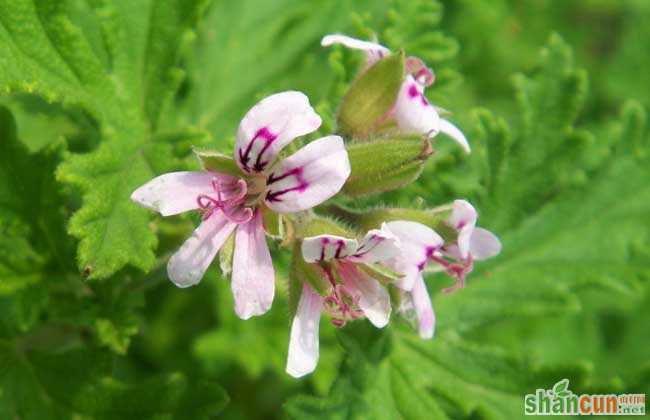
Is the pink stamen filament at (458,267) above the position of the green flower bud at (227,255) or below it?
below

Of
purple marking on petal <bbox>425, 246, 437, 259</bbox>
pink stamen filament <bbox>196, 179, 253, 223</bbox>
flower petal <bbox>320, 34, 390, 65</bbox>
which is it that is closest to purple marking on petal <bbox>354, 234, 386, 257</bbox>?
purple marking on petal <bbox>425, 246, 437, 259</bbox>

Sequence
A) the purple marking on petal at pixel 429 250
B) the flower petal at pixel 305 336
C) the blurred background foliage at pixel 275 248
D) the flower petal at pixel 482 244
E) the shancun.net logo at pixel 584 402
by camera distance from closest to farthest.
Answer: the flower petal at pixel 305 336, the purple marking on petal at pixel 429 250, the flower petal at pixel 482 244, the blurred background foliage at pixel 275 248, the shancun.net logo at pixel 584 402

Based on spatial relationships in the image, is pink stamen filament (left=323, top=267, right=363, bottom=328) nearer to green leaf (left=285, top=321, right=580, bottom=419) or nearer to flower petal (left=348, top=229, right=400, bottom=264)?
flower petal (left=348, top=229, right=400, bottom=264)

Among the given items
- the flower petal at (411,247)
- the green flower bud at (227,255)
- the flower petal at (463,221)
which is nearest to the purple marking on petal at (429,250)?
the flower petal at (411,247)

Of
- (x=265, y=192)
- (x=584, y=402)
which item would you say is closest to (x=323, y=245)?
(x=265, y=192)

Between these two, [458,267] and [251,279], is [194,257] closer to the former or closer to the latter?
[251,279]

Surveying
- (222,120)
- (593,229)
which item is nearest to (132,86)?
(222,120)

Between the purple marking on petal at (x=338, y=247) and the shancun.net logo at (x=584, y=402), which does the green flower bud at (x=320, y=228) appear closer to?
the purple marking on petal at (x=338, y=247)
